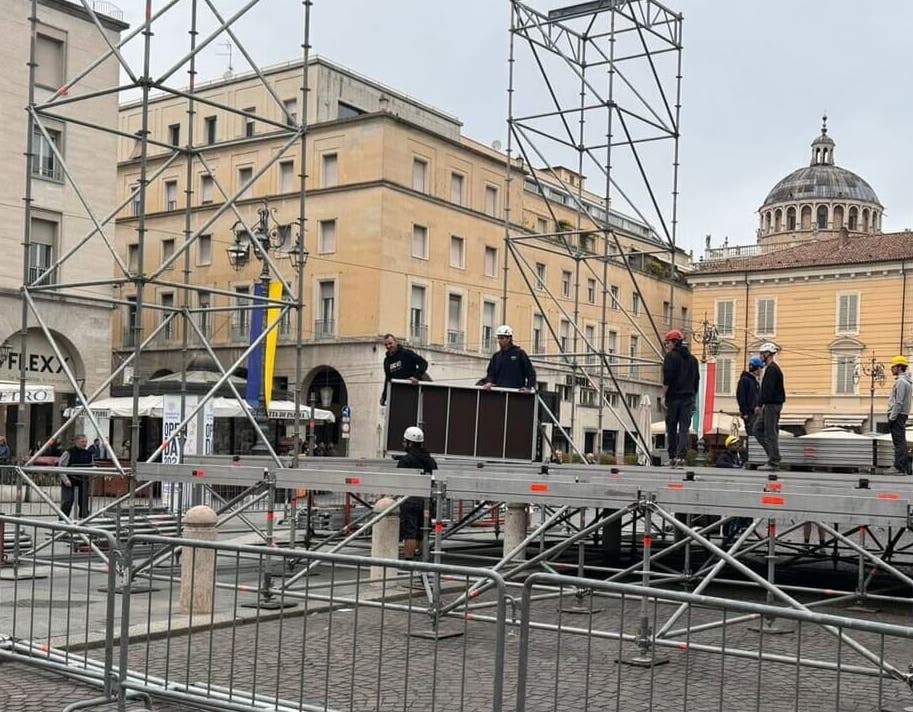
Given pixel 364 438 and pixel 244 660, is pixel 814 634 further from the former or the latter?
pixel 364 438

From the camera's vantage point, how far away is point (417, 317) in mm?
49406

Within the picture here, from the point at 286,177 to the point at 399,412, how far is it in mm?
36540

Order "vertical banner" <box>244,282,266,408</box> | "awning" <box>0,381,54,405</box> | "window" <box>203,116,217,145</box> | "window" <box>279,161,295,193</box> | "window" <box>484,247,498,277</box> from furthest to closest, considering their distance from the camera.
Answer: "window" <box>203,116,217,145</box>
"window" <box>484,247,498,277</box>
"window" <box>279,161,295,193</box>
"awning" <box>0,381,54,405</box>
"vertical banner" <box>244,282,266,408</box>

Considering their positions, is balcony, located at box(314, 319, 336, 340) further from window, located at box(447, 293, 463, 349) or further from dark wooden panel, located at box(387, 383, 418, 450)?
dark wooden panel, located at box(387, 383, 418, 450)

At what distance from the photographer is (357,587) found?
674 centimetres

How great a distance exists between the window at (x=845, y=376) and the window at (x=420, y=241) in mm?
23628

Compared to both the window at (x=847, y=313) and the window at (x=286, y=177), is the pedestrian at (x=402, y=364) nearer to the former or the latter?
the window at (x=286, y=177)

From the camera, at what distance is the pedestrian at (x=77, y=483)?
18000 mm

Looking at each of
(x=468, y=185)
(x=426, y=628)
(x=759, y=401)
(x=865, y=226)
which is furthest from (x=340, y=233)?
(x=865, y=226)

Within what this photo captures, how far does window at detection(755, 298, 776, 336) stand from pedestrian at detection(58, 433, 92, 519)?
157 feet

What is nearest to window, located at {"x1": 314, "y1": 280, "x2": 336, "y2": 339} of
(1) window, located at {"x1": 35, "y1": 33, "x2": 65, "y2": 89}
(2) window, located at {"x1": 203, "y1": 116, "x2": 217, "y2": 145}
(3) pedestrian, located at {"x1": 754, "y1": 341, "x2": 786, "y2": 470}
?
(2) window, located at {"x1": 203, "y1": 116, "x2": 217, "y2": 145}

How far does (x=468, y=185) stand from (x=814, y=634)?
1859 inches

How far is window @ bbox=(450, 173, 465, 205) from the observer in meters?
51.1

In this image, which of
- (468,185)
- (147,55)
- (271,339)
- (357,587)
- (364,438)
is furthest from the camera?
(468,185)
